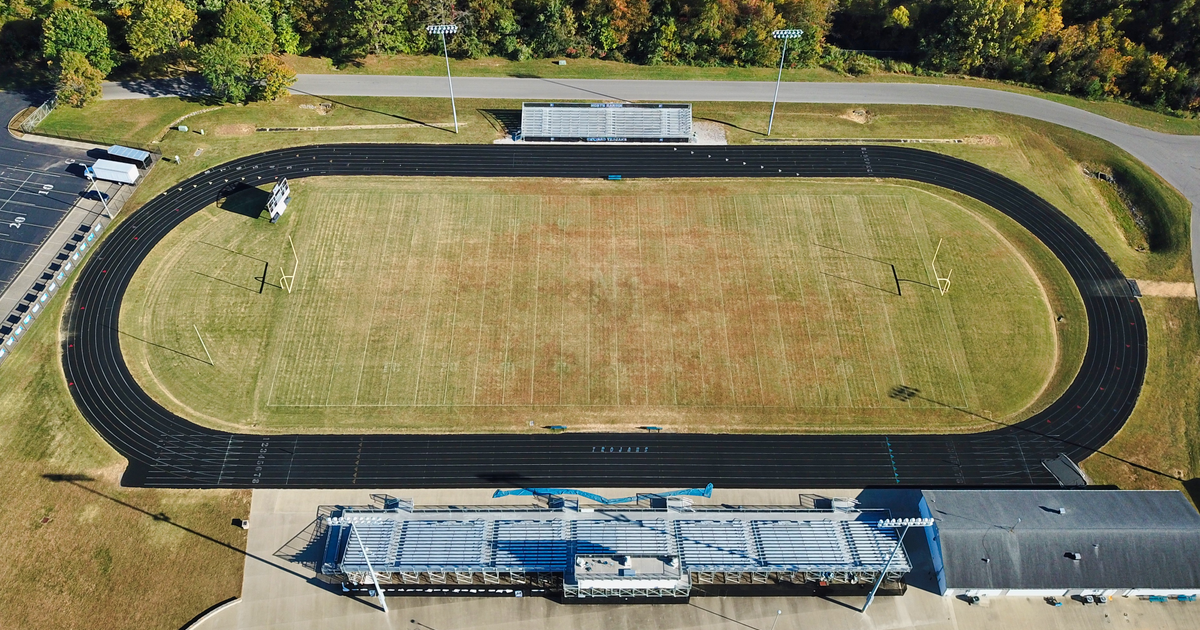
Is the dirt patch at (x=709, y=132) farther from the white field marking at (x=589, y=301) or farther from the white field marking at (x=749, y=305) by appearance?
the white field marking at (x=589, y=301)

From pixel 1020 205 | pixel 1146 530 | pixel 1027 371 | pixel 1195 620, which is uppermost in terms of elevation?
A: pixel 1020 205

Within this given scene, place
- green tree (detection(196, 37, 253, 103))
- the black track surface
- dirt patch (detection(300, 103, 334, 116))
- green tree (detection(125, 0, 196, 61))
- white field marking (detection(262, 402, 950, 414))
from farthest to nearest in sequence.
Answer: dirt patch (detection(300, 103, 334, 116)) → green tree (detection(196, 37, 253, 103)) → green tree (detection(125, 0, 196, 61)) → white field marking (detection(262, 402, 950, 414)) → the black track surface

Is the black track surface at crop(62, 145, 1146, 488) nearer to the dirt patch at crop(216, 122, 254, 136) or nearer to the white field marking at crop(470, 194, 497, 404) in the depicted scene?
the white field marking at crop(470, 194, 497, 404)

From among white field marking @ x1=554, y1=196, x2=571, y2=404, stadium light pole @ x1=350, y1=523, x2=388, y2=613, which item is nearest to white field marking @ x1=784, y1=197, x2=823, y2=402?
white field marking @ x1=554, y1=196, x2=571, y2=404

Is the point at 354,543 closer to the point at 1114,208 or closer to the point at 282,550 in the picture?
the point at 282,550

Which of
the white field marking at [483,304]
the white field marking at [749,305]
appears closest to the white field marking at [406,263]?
the white field marking at [483,304]

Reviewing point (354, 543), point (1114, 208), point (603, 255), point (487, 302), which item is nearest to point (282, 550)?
point (354, 543)

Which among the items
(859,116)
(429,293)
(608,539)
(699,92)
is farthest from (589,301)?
(859,116)
